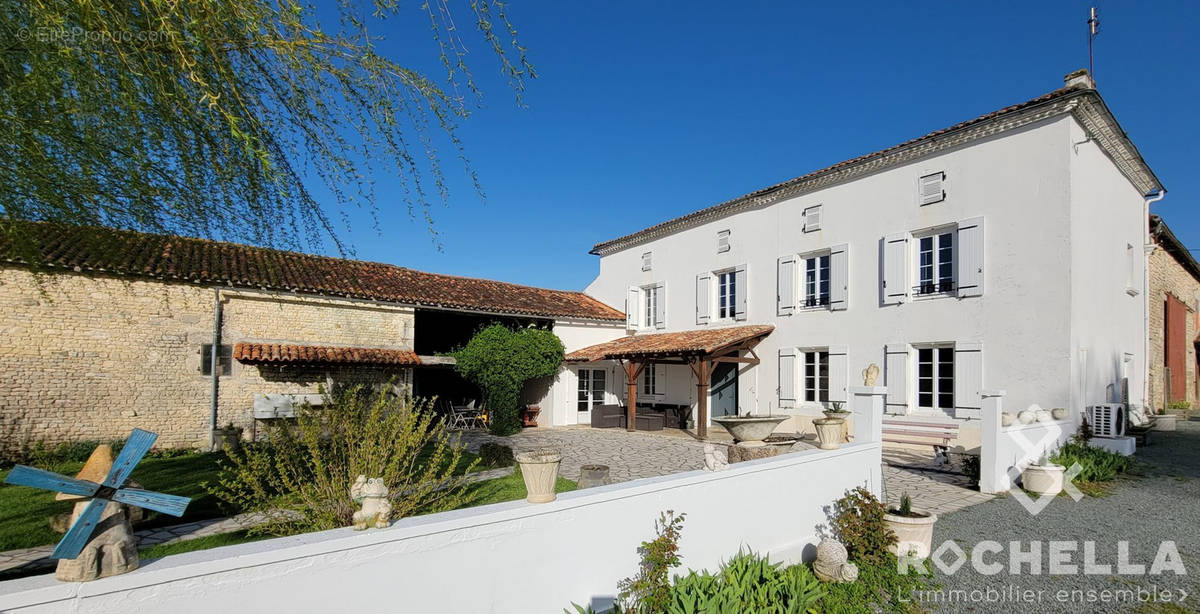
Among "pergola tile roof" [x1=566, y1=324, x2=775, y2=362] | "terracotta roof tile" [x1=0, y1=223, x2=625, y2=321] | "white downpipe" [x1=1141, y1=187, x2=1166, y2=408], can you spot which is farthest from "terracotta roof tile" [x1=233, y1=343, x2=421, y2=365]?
"white downpipe" [x1=1141, y1=187, x2=1166, y2=408]

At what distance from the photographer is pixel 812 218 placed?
13.5 metres

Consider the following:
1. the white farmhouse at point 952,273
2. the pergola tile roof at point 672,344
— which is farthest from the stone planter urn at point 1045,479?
the pergola tile roof at point 672,344

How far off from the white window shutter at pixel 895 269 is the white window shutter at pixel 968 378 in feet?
4.94

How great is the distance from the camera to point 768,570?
4480mm

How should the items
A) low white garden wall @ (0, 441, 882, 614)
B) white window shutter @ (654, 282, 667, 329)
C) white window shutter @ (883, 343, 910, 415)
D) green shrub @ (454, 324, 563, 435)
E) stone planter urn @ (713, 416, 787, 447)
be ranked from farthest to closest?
white window shutter @ (654, 282, 667, 329) < green shrub @ (454, 324, 563, 435) < white window shutter @ (883, 343, 910, 415) < stone planter urn @ (713, 416, 787, 447) < low white garden wall @ (0, 441, 882, 614)

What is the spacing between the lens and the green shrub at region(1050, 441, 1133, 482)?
828 centimetres

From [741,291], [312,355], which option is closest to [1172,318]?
[741,291]

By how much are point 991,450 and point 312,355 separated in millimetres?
12639

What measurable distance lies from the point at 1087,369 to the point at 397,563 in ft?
40.0

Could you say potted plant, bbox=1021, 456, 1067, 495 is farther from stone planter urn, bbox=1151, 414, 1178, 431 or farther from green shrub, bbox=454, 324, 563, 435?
green shrub, bbox=454, 324, 563, 435

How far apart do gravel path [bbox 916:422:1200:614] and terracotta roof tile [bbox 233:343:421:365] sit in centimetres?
1138

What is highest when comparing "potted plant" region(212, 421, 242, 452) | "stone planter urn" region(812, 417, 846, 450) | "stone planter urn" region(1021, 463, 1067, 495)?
"stone planter urn" region(812, 417, 846, 450)

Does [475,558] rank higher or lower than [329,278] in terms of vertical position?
lower

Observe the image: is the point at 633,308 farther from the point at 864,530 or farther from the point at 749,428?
the point at 864,530
